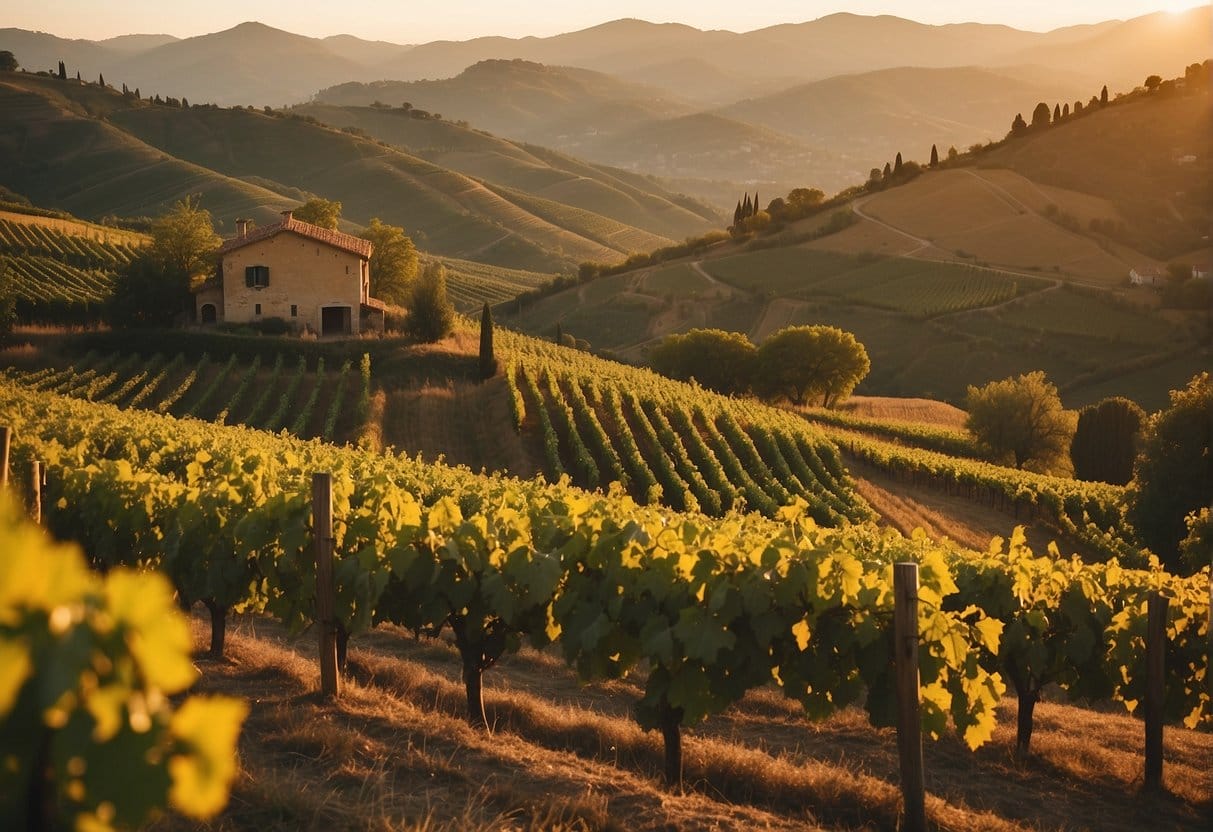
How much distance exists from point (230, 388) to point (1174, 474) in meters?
32.0

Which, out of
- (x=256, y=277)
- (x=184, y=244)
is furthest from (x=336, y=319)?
(x=184, y=244)

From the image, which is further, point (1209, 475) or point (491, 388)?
point (491, 388)

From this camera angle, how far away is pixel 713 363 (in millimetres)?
65625

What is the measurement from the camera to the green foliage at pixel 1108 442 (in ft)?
181

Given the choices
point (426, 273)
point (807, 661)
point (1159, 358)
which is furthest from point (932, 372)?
point (807, 661)

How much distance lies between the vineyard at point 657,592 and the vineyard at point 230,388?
24.9 m

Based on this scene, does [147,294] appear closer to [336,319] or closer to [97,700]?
[336,319]

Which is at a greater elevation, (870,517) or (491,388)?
(491,388)

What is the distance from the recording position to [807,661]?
805 cm

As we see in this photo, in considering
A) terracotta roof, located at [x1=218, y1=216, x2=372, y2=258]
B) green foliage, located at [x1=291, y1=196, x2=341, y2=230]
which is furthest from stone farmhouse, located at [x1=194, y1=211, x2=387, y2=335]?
green foliage, located at [x1=291, y1=196, x2=341, y2=230]

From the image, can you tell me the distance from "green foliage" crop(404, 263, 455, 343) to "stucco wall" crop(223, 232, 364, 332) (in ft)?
12.4

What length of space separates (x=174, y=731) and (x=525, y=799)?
5.36m

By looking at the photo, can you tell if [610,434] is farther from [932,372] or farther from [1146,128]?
[1146,128]

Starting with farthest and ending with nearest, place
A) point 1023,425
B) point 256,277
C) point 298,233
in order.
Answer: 1. point 1023,425
2. point 298,233
3. point 256,277
